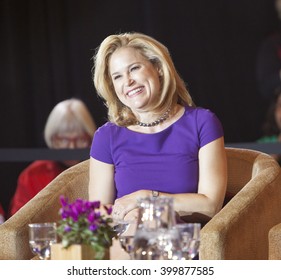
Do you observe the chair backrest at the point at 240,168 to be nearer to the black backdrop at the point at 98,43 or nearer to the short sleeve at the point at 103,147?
the short sleeve at the point at 103,147

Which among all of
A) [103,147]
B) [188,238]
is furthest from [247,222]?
[188,238]

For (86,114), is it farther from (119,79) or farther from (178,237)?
(178,237)

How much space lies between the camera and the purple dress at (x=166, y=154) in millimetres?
3135

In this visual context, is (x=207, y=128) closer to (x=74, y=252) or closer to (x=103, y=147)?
(x=103, y=147)

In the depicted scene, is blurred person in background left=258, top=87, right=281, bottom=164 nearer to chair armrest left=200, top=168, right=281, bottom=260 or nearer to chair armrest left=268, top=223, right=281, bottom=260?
chair armrest left=200, top=168, right=281, bottom=260

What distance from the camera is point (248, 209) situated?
3045 mm

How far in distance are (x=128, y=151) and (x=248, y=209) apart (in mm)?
495

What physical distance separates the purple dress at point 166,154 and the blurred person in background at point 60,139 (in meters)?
2.57

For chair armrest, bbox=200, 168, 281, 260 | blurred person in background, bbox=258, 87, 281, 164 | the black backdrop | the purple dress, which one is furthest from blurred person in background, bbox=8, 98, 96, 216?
chair armrest, bbox=200, 168, 281, 260

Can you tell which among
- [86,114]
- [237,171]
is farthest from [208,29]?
[237,171]

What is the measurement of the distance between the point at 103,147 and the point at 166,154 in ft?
0.83

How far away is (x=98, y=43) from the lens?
684 cm

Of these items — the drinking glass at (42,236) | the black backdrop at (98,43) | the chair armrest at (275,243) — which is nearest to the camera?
the drinking glass at (42,236)

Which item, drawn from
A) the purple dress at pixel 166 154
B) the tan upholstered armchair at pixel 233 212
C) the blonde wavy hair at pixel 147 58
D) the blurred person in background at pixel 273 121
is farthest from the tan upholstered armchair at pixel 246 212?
the blurred person in background at pixel 273 121
